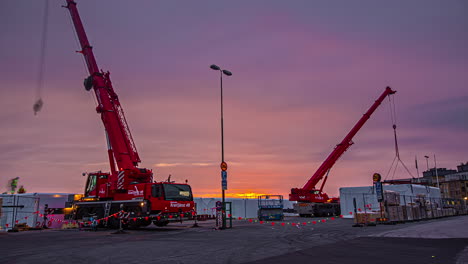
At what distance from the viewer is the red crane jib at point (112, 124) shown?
22.8 metres

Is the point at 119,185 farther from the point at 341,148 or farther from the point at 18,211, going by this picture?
the point at 341,148

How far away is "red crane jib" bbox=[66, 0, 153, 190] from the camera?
2275 centimetres

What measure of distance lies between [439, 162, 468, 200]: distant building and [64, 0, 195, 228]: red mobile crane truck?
122 metres

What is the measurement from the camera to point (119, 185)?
73.3ft

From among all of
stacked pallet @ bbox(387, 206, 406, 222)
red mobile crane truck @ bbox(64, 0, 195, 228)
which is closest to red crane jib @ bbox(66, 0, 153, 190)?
red mobile crane truck @ bbox(64, 0, 195, 228)

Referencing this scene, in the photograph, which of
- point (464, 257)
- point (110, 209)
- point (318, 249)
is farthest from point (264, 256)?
point (110, 209)

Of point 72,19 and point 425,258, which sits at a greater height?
point 72,19

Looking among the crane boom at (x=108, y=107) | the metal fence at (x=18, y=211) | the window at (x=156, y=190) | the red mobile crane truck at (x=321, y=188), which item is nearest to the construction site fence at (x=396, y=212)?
the red mobile crane truck at (x=321, y=188)

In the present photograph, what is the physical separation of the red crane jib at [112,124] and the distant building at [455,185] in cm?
12306

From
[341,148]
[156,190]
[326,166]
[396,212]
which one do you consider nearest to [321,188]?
[326,166]

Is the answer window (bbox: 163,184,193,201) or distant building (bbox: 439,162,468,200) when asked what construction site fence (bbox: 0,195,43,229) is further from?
distant building (bbox: 439,162,468,200)

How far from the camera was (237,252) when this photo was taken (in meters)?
10.4

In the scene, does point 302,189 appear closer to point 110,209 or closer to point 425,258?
point 110,209

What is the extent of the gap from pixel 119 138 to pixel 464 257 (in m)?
19.7
